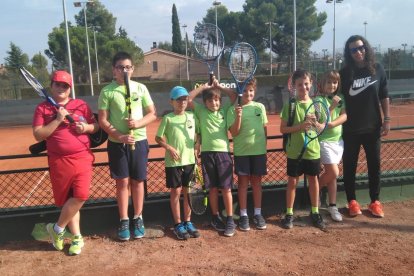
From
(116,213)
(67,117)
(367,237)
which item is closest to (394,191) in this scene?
(367,237)

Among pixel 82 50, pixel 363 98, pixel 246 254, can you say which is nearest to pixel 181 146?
pixel 246 254

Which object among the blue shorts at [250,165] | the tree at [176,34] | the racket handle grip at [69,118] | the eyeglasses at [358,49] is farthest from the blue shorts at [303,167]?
the tree at [176,34]

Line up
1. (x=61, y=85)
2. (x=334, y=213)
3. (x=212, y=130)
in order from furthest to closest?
(x=334, y=213), (x=212, y=130), (x=61, y=85)

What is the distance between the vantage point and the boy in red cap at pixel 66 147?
3.32 metres

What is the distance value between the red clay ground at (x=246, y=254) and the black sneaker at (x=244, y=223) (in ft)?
0.17

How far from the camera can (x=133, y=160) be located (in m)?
3.60

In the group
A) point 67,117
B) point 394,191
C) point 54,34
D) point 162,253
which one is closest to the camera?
point 67,117

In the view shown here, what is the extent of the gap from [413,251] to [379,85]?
1.71 meters

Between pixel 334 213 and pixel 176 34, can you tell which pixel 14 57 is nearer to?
pixel 176 34

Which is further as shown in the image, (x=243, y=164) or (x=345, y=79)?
(x=345, y=79)

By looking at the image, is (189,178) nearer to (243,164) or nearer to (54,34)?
(243,164)

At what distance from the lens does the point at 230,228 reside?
3809 mm

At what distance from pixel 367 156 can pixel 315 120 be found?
100 centimetres

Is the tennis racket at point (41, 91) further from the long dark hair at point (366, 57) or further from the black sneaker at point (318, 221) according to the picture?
the long dark hair at point (366, 57)
